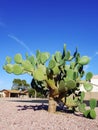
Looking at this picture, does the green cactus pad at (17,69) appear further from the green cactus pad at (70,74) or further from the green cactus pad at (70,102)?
the green cactus pad at (70,102)

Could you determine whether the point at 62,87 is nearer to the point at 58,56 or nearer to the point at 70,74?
the point at 70,74

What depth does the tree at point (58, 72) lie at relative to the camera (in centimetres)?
1352

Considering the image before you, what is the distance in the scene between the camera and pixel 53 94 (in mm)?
14336

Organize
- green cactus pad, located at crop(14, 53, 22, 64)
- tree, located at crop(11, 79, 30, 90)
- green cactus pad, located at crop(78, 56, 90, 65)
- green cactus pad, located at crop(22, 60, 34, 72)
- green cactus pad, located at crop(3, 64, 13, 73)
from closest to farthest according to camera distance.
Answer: green cactus pad, located at crop(3, 64, 13, 73) < green cactus pad, located at crop(22, 60, 34, 72) < green cactus pad, located at crop(14, 53, 22, 64) < green cactus pad, located at crop(78, 56, 90, 65) < tree, located at crop(11, 79, 30, 90)

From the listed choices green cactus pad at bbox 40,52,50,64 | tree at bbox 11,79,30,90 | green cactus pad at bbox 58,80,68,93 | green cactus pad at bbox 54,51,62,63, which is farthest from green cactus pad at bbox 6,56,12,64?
tree at bbox 11,79,30,90

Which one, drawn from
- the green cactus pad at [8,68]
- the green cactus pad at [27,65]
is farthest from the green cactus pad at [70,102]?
the green cactus pad at [8,68]

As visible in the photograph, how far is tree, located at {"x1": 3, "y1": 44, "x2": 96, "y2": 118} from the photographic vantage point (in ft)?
44.3

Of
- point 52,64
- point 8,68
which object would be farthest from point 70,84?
point 8,68

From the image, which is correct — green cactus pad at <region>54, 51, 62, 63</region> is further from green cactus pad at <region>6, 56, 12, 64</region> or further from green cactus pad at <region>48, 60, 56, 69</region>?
green cactus pad at <region>6, 56, 12, 64</region>

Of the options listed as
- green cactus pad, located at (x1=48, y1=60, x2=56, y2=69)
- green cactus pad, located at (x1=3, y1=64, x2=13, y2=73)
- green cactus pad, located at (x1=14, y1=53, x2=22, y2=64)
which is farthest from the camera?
green cactus pad, located at (x1=14, y1=53, x2=22, y2=64)

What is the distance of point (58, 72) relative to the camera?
13.7 meters

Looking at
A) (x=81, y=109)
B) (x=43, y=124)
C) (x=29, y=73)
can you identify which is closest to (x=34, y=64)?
(x=29, y=73)

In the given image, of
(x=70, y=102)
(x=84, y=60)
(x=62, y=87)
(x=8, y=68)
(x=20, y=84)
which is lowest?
(x=70, y=102)

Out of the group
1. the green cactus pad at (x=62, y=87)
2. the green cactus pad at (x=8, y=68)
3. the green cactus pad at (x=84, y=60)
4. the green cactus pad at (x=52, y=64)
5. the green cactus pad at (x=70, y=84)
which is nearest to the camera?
the green cactus pad at (x=70, y=84)
